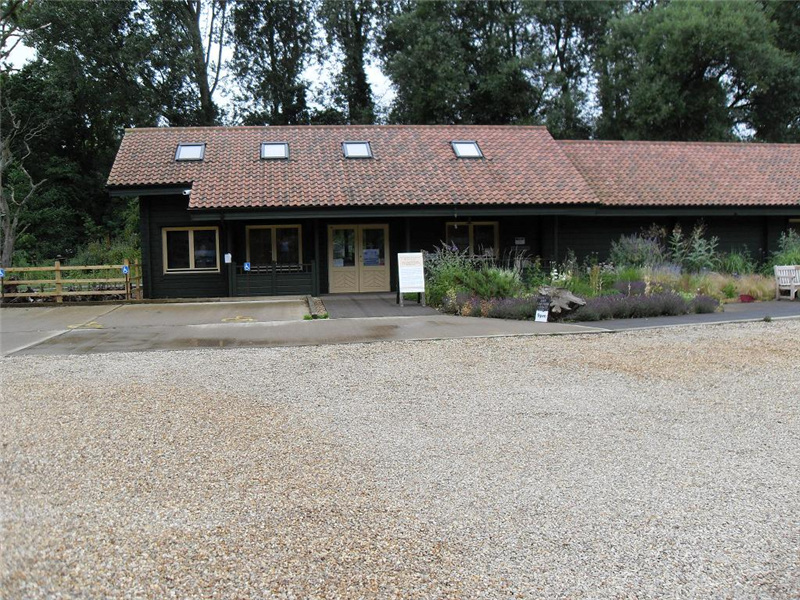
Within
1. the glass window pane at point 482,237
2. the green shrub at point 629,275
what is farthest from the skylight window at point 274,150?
the green shrub at point 629,275

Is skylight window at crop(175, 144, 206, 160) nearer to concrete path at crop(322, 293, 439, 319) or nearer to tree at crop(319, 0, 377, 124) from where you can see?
concrete path at crop(322, 293, 439, 319)

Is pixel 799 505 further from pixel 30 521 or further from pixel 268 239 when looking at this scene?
pixel 268 239

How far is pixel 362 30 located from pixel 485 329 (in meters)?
28.0

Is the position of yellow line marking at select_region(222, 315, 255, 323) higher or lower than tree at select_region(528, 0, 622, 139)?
lower

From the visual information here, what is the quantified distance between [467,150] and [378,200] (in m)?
4.89

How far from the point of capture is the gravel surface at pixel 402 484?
11.7 ft

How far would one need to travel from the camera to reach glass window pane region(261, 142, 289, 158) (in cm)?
2170

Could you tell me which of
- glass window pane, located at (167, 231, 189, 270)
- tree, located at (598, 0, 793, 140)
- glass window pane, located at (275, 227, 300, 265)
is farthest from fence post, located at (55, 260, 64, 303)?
tree, located at (598, 0, 793, 140)

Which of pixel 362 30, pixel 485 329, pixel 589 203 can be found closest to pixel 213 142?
pixel 589 203

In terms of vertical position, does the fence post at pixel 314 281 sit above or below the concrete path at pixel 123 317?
above

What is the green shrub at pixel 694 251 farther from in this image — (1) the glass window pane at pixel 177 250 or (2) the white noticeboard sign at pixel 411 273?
(1) the glass window pane at pixel 177 250

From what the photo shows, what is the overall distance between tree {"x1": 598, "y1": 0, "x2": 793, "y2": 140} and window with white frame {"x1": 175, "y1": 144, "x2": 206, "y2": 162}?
19836mm

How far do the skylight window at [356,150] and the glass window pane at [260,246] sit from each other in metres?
3.54

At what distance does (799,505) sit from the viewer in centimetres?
448
